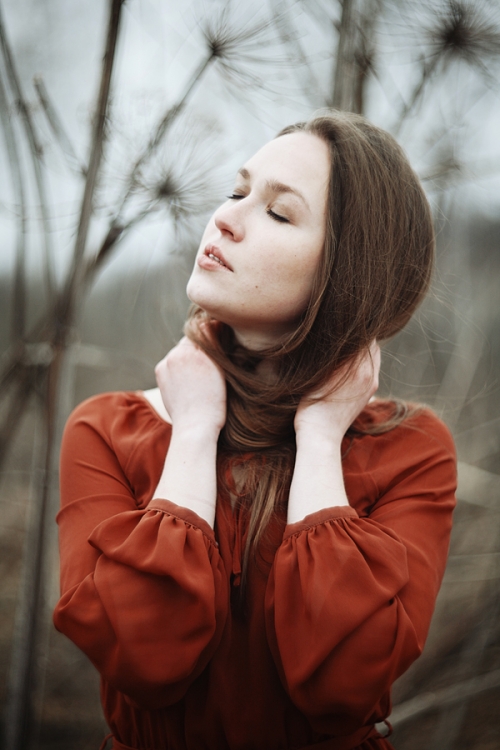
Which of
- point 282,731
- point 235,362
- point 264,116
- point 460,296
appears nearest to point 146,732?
point 282,731

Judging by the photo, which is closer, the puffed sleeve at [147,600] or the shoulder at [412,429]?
the puffed sleeve at [147,600]

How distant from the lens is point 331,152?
3.63ft

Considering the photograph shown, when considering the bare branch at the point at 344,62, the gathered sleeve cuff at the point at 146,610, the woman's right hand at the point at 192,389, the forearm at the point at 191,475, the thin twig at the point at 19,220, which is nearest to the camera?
the gathered sleeve cuff at the point at 146,610

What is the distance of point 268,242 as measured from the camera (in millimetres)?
1019

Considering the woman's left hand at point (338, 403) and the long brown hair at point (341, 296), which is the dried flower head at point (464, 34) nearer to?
the long brown hair at point (341, 296)

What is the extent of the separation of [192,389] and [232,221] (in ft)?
1.17

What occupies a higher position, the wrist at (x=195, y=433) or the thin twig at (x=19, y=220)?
the thin twig at (x=19, y=220)

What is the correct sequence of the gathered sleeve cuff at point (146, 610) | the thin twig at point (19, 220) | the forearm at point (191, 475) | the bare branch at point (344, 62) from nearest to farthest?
the gathered sleeve cuff at point (146, 610) < the forearm at point (191, 475) < the thin twig at point (19, 220) < the bare branch at point (344, 62)

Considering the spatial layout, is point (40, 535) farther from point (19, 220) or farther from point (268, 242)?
point (268, 242)

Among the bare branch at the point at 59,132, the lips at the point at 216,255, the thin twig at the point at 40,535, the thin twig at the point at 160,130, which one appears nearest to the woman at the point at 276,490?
the lips at the point at 216,255

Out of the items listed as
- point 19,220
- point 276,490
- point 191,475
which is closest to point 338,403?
point 276,490

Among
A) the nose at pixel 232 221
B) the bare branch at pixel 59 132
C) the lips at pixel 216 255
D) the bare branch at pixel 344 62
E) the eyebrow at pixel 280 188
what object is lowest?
the lips at pixel 216 255

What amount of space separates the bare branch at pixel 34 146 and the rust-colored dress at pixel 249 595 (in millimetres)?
415

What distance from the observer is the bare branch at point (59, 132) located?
121 centimetres
